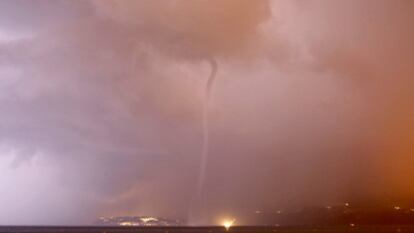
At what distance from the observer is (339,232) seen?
197 m

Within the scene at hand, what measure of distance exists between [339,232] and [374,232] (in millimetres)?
13791

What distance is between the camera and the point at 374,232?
639 ft
